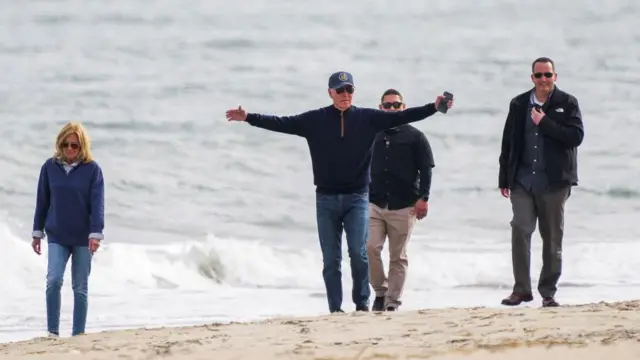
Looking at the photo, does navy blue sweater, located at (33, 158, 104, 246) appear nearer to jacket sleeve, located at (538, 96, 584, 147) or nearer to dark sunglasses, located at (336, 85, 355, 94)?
dark sunglasses, located at (336, 85, 355, 94)

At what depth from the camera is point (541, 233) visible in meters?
8.77

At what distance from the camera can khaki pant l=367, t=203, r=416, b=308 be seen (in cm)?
944

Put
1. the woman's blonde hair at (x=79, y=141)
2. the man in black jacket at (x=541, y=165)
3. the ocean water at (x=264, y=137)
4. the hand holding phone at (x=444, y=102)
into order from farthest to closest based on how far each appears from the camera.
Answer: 1. the ocean water at (x=264, y=137)
2. the man in black jacket at (x=541, y=165)
3. the woman's blonde hair at (x=79, y=141)
4. the hand holding phone at (x=444, y=102)

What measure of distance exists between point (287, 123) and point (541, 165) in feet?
5.09

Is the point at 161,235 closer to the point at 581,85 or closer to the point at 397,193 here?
the point at 397,193

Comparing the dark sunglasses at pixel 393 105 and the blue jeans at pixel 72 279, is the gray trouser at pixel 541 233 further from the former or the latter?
the blue jeans at pixel 72 279

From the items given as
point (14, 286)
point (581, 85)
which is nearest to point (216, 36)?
point (581, 85)

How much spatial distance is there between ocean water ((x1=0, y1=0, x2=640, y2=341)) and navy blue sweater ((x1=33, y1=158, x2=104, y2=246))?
10.5 ft

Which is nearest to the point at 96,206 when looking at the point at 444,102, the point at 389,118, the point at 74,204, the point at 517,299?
the point at 74,204

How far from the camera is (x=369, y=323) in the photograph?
7547 mm

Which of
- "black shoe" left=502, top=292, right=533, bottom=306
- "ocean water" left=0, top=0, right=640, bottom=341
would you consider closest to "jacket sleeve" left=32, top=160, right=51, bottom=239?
"black shoe" left=502, top=292, right=533, bottom=306

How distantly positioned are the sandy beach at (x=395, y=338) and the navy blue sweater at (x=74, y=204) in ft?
2.03

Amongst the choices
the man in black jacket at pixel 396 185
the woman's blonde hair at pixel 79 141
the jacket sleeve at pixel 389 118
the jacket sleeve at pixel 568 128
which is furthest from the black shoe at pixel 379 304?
the woman's blonde hair at pixel 79 141

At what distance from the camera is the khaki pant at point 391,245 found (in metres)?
9.44
